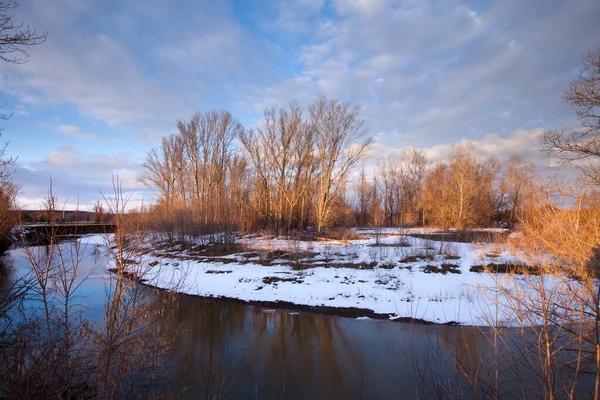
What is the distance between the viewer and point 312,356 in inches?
351

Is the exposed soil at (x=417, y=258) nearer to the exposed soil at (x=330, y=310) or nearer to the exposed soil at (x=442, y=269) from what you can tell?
the exposed soil at (x=442, y=269)

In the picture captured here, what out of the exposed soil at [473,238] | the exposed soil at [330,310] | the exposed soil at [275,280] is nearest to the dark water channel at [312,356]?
the exposed soil at [330,310]

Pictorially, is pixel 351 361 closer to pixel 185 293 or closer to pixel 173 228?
pixel 185 293

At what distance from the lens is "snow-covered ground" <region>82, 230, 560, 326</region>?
42.5 feet

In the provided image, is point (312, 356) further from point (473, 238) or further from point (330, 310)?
point (473, 238)

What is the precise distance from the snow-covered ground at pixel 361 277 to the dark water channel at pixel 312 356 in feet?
4.73

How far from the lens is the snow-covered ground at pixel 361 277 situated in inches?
510

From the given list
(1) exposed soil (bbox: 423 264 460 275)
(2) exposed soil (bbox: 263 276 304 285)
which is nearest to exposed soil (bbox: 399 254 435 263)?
(1) exposed soil (bbox: 423 264 460 275)

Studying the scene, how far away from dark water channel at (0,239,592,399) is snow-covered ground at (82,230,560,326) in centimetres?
144

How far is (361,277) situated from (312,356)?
7.93 meters

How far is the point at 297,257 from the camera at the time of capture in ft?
65.4

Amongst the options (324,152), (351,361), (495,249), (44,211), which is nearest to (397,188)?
(324,152)

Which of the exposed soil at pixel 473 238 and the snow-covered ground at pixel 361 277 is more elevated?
the exposed soil at pixel 473 238

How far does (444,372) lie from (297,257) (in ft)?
42.1
